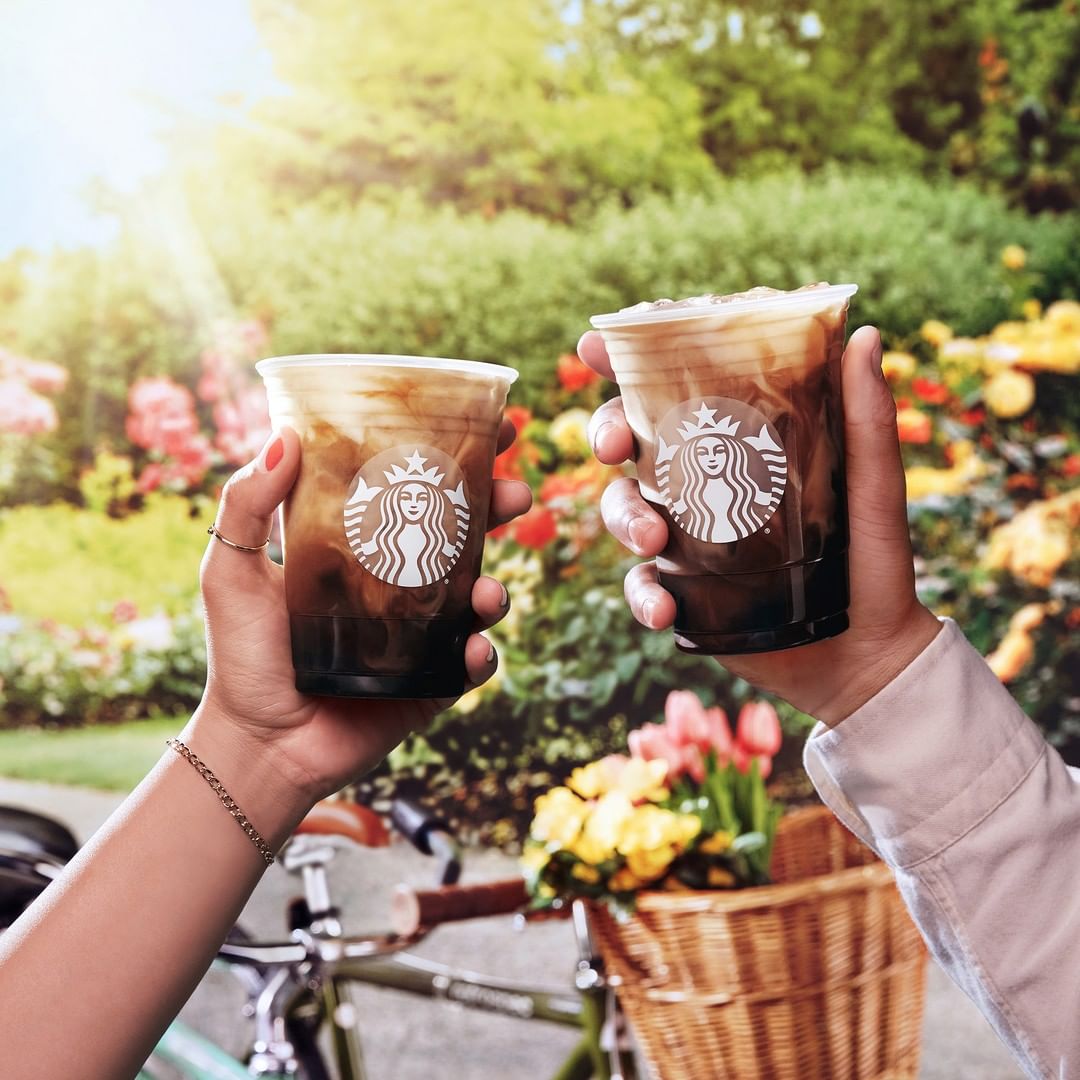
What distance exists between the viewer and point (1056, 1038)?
31.4 inches

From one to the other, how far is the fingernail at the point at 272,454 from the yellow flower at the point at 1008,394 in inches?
81.8

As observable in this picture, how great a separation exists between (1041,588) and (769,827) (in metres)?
1.30

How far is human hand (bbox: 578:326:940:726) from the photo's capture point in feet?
2.80

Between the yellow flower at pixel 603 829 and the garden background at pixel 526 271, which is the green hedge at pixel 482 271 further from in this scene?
the yellow flower at pixel 603 829

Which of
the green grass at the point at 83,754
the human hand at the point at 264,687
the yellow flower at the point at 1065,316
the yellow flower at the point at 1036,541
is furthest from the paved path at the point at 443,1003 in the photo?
the human hand at the point at 264,687

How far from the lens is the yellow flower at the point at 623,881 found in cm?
142

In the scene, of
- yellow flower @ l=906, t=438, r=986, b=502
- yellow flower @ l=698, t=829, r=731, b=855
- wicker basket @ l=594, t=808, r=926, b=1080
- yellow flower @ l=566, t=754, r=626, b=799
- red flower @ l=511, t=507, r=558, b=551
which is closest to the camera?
wicker basket @ l=594, t=808, r=926, b=1080

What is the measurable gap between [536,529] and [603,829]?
1.05m

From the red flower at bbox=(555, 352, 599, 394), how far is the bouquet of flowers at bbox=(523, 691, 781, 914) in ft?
3.32

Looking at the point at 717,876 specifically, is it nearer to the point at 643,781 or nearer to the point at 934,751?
the point at 643,781

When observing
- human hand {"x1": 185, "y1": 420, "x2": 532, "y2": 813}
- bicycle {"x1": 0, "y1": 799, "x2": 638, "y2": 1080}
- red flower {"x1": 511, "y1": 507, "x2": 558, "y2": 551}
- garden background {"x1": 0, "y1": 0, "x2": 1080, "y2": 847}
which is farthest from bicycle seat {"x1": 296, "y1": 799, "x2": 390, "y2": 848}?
human hand {"x1": 185, "y1": 420, "x2": 532, "y2": 813}

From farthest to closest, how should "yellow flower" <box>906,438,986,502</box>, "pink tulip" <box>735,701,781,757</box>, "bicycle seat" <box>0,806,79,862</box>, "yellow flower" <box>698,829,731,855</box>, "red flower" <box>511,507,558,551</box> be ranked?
"yellow flower" <box>906,438,986,502</box>, "red flower" <box>511,507,558,551</box>, "bicycle seat" <box>0,806,79,862</box>, "pink tulip" <box>735,701,781,757</box>, "yellow flower" <box>698,829,731,855</box>

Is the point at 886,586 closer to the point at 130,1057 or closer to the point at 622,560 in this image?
the point at 130,1057

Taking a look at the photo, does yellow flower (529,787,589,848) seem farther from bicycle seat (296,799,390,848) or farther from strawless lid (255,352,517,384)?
strawless lid (255,352,517,384)
